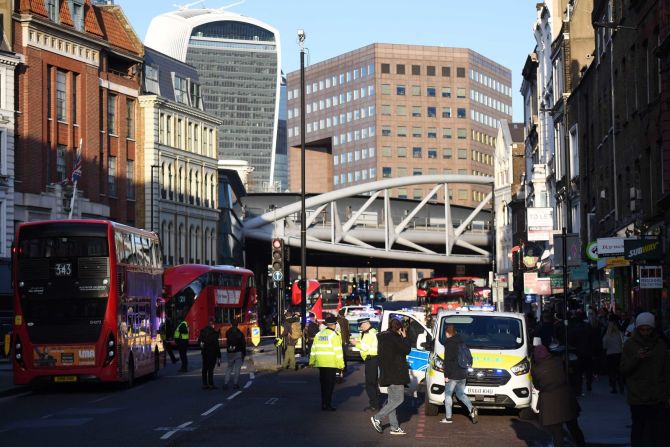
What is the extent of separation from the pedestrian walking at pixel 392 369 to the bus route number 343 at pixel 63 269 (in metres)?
A: 10.7

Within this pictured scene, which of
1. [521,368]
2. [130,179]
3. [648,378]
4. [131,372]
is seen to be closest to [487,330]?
[521,368]

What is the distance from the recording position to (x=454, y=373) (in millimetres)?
21828

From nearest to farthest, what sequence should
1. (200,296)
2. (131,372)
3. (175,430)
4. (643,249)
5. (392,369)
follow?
(175,430) < (392,369) < (643,249) < (131,372) < (200,296)

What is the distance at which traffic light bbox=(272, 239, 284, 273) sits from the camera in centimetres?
3862

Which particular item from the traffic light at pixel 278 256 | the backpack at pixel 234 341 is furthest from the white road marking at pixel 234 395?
the traffic light at pixel 278 256

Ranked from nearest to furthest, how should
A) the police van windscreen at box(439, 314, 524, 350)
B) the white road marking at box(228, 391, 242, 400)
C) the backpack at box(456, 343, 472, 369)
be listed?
the backpack at box(456, 343, 472, 369)
the police van windscreen at box(439, 314, 524, 350)
the white road marking at box(228, 391, 242, 400)

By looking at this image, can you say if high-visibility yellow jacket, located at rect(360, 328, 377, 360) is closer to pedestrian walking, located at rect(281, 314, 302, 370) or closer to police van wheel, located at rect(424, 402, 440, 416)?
police van wheel, located at rect(424, 402, 440, 416)

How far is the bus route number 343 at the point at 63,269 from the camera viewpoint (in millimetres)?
29500

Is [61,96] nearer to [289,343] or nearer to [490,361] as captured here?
[289,343]

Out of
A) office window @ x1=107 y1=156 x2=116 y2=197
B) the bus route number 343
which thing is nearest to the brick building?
office window @ x1=107 y1=156 x2=116 y2=197

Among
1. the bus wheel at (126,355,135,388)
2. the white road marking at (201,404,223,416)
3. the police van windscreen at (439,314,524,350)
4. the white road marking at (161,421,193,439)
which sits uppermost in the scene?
the police van windscreen at (439,314,524,350)

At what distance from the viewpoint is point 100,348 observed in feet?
97.3

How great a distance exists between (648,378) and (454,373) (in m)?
8.49

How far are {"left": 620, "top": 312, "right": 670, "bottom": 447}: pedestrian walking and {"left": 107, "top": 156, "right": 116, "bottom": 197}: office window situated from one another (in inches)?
2526
